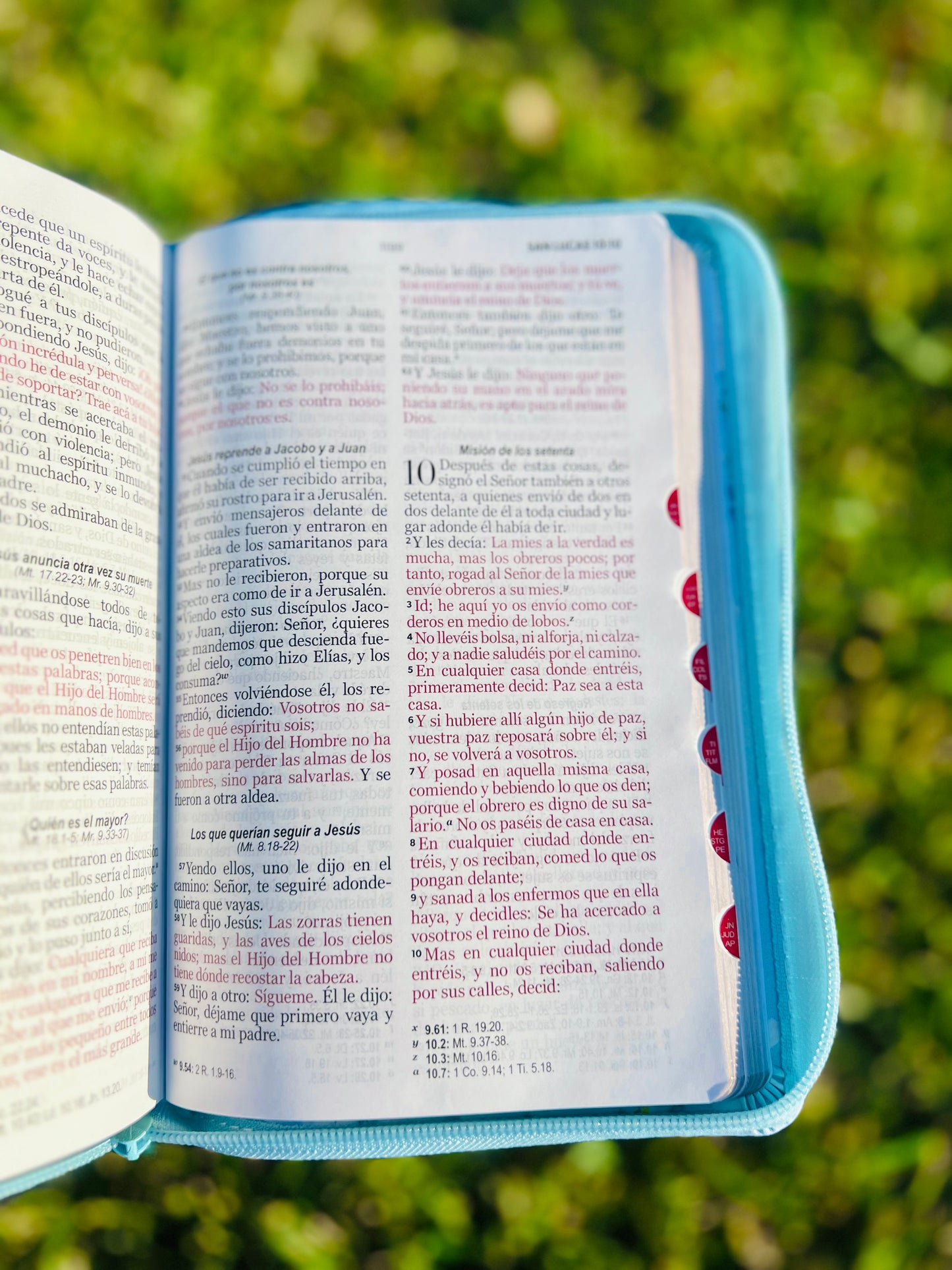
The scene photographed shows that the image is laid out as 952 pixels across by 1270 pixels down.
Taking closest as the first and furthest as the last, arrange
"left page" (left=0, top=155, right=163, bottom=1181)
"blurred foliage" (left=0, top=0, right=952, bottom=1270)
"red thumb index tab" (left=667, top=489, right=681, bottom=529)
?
"left page" (left=0, top=155, right=163, bottom=1181) < "red thumb index tab" (left=667, top=489, right=681, bottom=529) < "blurred foliage" (left=0, top=0, right=952, bottom=1270)

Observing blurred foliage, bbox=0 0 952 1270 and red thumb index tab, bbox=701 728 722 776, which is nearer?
red thumb index tab, bbox=701 728 722 776

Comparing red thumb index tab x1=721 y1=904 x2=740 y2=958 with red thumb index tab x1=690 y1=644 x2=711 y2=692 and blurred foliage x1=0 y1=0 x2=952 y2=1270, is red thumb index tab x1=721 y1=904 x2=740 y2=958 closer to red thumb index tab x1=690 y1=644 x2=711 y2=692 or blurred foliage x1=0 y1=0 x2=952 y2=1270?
red thumb index tab x1=690 y1=644 x2=711 y2=692

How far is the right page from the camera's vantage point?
53 centimetres

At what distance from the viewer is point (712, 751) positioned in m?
0.58

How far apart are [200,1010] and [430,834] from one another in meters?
0.17

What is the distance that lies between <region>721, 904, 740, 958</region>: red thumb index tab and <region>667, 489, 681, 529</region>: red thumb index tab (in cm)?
24

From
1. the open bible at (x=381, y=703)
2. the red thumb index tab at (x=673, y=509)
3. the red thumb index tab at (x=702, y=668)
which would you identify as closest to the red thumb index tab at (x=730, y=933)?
the open bible at (x=381, y=703)

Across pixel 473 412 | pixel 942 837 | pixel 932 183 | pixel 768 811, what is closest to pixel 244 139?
pixel 473 412

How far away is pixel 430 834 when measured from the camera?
546 millimetres

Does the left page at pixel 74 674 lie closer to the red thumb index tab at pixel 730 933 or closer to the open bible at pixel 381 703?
the open bible at pixel 381 703

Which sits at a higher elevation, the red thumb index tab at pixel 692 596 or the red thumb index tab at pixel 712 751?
the red thumb index tab at pixel 692 596

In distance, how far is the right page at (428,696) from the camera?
53cm

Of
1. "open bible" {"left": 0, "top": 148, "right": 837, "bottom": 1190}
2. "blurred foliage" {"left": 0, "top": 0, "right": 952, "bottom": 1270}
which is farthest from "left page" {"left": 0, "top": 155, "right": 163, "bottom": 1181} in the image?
"blurred foliage" {"left": 0, "top": 0, "right": 952, "bottom": 1270}

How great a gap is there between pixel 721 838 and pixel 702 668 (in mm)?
104
